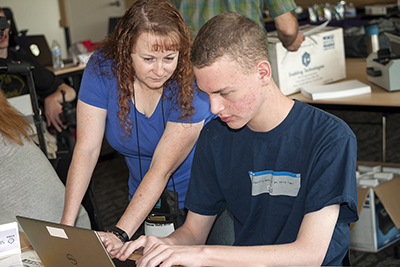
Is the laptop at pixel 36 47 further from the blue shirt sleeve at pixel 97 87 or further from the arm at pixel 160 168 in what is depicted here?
the arm at pixel 160 168

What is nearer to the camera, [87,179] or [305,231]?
[305,231]

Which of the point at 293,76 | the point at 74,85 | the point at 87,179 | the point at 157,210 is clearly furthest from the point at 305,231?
the point at 74,85

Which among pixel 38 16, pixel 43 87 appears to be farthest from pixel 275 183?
pixel 38 16

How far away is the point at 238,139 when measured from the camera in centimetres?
126

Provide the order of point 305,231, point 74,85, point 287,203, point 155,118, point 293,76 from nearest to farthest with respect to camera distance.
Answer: point 305,231
point 287,203
point 155,118
point 293,76
point 74,85

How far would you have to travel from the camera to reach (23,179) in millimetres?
1542

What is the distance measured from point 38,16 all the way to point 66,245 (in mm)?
7154

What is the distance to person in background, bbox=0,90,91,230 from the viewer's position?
152 cm

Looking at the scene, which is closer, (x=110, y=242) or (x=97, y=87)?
(x=110, y=242)

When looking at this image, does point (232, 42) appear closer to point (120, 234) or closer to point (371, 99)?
point (120, 234)

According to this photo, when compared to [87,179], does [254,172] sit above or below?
above

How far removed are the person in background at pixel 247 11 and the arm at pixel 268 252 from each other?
4.26ft

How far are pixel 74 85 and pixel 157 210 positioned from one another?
9.24 feet

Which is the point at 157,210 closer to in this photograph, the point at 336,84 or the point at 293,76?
the point at 293,76
